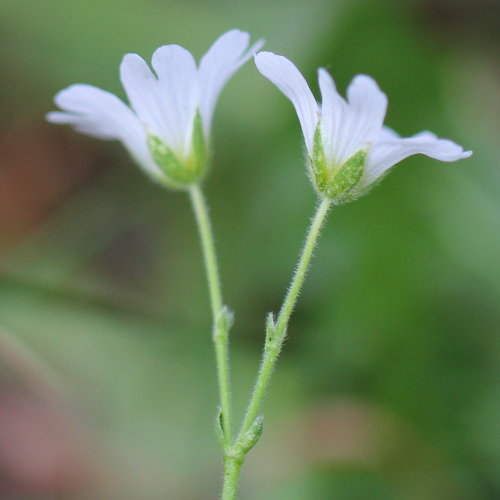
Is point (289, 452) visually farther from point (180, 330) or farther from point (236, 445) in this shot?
point (236, 445)

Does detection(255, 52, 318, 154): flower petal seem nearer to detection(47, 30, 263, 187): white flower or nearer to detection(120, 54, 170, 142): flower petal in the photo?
detection(47, 30, 263, 187): white flower

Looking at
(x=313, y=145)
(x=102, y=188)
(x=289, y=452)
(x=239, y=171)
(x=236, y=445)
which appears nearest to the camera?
(x=236, y=445)

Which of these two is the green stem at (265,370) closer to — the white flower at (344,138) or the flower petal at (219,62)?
the white flower at (344,138)

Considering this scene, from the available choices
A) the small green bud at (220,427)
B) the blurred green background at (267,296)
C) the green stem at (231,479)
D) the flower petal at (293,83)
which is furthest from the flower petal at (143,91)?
the blurred green background at (267,296)

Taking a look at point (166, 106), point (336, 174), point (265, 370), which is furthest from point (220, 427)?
point (166, 106)

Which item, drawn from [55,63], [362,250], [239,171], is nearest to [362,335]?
[362,250]

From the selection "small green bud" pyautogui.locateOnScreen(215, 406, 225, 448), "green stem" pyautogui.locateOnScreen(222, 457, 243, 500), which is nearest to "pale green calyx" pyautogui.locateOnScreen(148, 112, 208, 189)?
"small green bud" pyautogui.locateOnScreen(215, 406, 225, 448)
